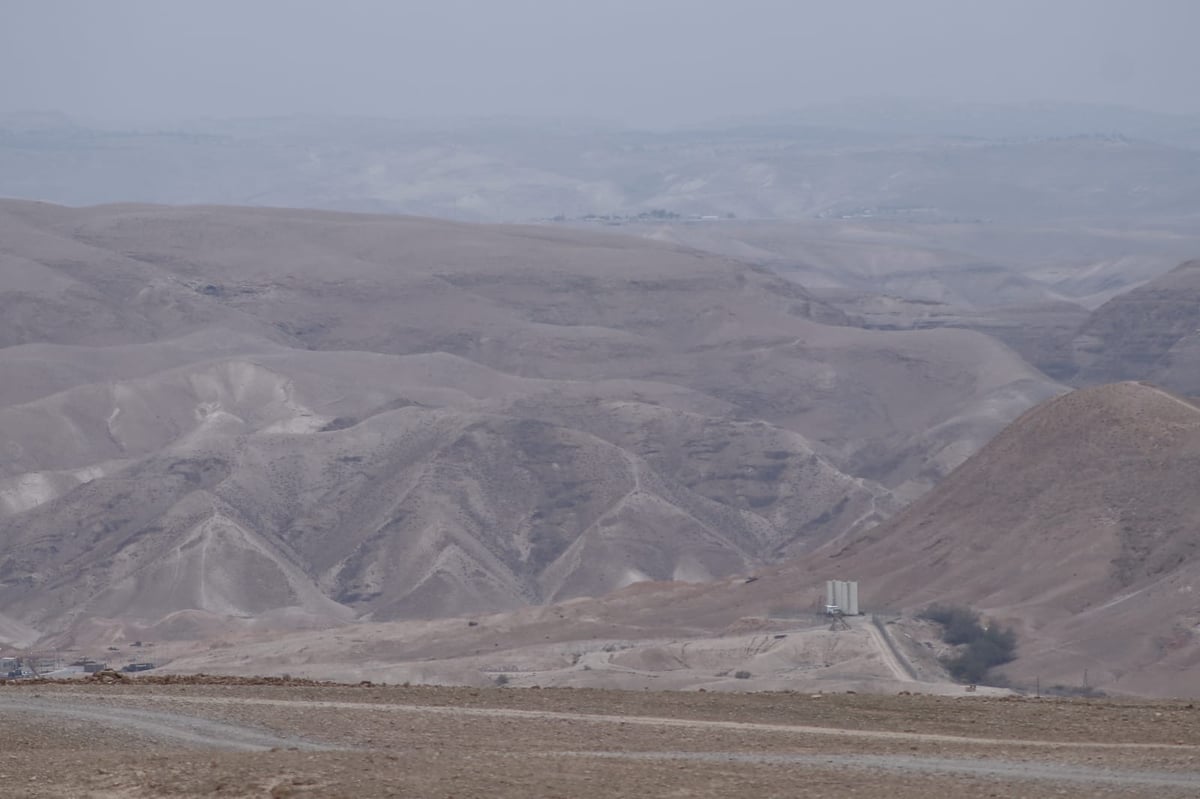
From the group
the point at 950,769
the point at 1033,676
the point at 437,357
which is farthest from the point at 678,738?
the point at 437,357

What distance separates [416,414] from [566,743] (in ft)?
249

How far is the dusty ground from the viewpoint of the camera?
45.0ft

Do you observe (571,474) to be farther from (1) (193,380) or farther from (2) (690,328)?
(2) (690,328)

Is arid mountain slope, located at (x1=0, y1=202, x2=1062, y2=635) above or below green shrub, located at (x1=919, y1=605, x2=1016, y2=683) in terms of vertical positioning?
below

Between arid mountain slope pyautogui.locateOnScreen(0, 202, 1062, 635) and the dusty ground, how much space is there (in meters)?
52.7

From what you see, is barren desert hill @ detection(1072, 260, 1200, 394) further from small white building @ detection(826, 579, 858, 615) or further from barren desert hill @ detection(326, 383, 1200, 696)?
small white building @ detection(826, 579, 858, 615)

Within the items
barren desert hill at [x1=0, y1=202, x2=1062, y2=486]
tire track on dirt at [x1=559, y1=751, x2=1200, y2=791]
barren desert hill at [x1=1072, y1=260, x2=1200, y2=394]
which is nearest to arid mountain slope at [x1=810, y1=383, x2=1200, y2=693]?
tire track on dirt at [x1=559, y1=751, x2=1200, y2=791]

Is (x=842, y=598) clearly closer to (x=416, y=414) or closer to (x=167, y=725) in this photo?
(x=167, y=725)

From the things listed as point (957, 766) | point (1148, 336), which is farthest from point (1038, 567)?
point (1148, 336)

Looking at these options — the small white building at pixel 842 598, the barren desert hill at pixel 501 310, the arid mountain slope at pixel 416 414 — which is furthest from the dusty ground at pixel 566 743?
the barren desert hill at pixel 501 310

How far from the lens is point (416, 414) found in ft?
300

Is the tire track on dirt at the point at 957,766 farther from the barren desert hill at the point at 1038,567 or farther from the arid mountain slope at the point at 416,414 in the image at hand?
the arid mountain slope at the point at 416,414

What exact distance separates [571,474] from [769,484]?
10731 mm

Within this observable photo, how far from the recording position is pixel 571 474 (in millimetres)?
86750
